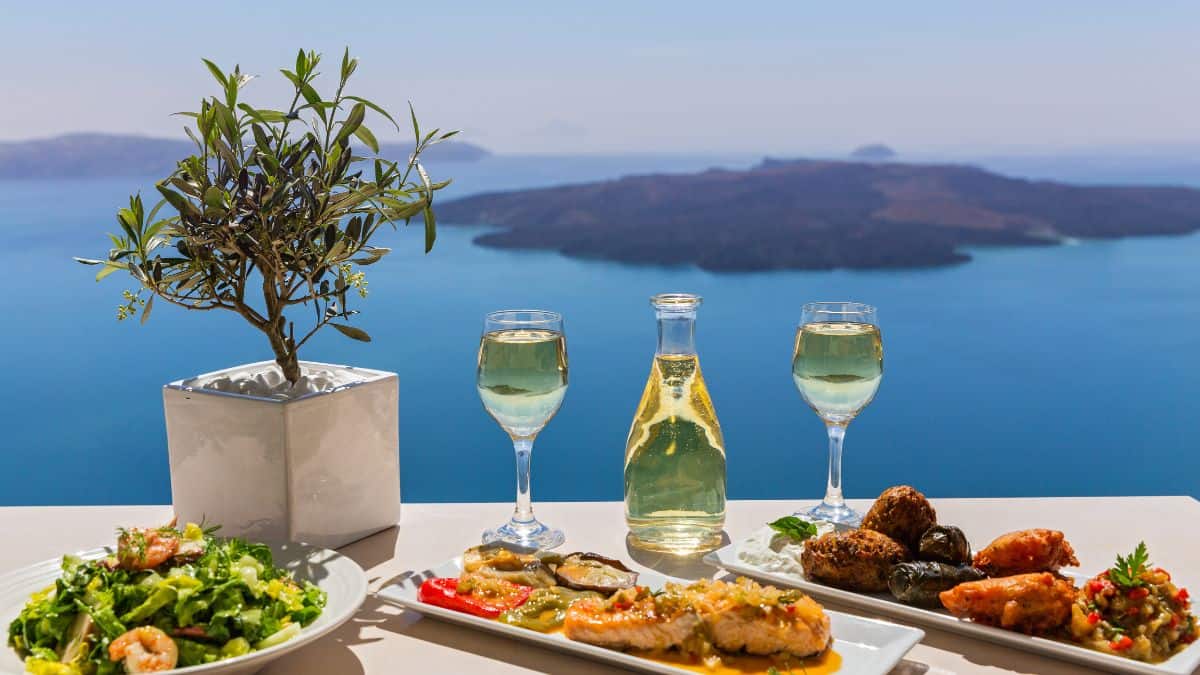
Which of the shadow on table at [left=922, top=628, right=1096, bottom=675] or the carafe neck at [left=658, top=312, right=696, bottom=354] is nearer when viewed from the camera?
the shadow on table at [left=922, top=628, right=1096, bottom=675]

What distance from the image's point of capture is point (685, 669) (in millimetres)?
1065

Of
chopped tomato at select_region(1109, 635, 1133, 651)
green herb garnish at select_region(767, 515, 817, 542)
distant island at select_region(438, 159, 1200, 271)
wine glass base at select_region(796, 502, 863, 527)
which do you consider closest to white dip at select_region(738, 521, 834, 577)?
green herb garnish at select_region(767, 515, 817, 542)

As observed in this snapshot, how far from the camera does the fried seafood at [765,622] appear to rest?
1079mm

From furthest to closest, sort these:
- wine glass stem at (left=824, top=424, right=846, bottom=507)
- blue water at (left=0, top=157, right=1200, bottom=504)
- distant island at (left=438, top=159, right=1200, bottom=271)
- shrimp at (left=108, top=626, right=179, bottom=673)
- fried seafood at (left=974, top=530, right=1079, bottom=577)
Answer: distant island at (left=438, top=159, right=1200, bottom=271) < blue water at (left=0, top=157, right=1200, bottom=504) < wine glass stem at (left=824, top=424, right=846, bottom=507) < fried seafood at (left=974, top=530, right=1079, bottom=577) < shrimp at (left=108, top=626, right=179, bottom=673)

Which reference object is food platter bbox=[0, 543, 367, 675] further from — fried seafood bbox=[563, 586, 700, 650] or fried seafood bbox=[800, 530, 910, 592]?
fried seafood bbox=[800, 530, 910, 592]

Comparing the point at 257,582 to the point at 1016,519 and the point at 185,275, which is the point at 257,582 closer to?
the point at 185,275

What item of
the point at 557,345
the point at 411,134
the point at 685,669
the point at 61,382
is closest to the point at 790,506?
the point at 557,345

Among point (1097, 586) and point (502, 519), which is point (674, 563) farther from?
point (1097, 586)

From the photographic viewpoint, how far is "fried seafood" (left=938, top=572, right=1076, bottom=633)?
1.13 m

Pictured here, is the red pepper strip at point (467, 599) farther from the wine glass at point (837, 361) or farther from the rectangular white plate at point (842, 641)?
the wine glass at point (837, 361)

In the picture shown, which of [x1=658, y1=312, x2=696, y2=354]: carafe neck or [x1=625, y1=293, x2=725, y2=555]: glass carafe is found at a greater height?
[x1=658, y1=312, x2=696, y2=354]: carafe neck

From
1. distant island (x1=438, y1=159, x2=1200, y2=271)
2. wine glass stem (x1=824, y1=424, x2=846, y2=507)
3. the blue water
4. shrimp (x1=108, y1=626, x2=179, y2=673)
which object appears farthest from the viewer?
distant island (x1=438, y1=159, x2=1200, y2=271)

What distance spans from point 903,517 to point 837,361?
9.6 inches

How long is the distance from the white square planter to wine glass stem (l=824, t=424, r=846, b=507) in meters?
0.64
